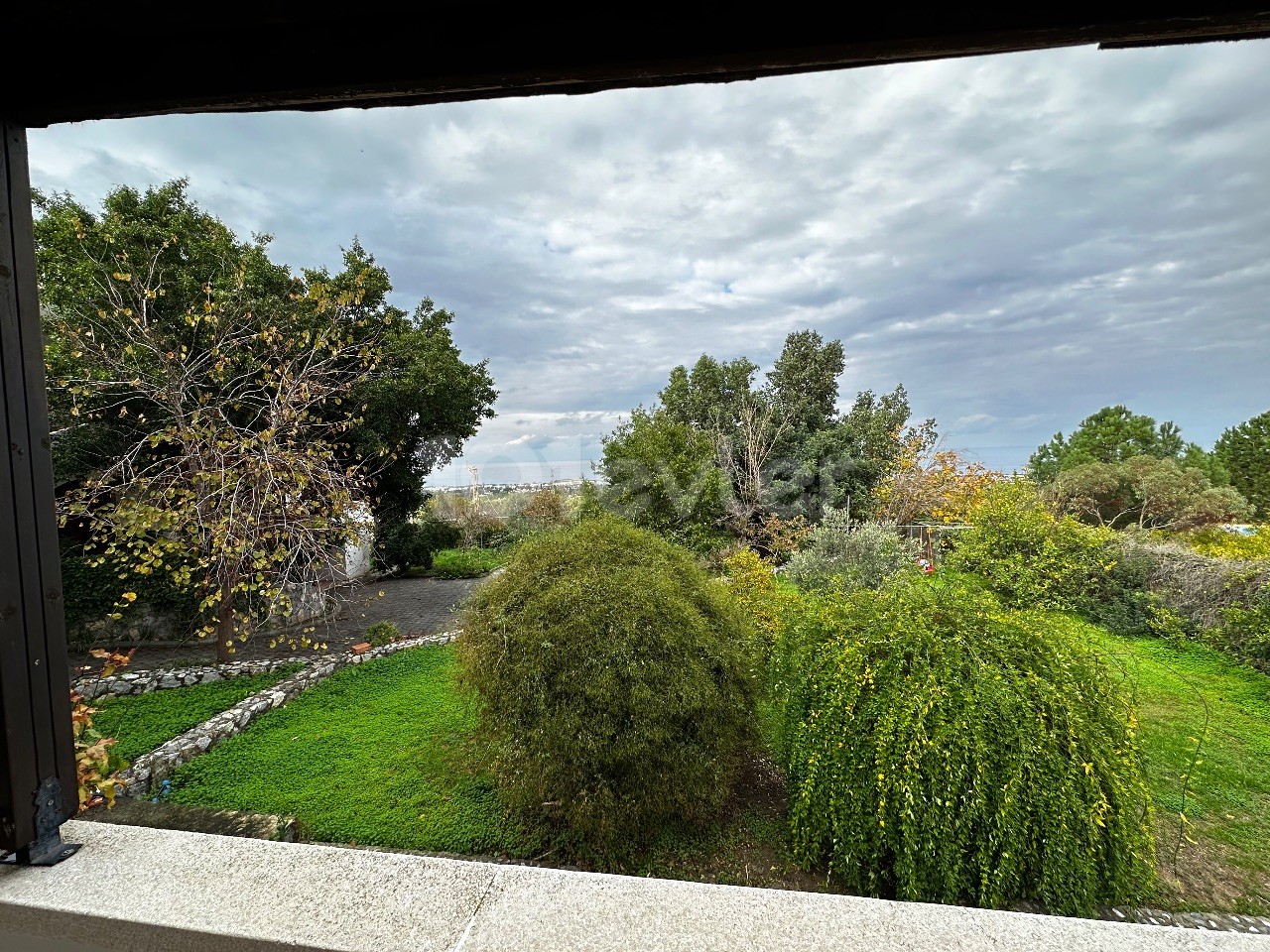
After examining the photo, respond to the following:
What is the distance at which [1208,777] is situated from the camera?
3.30 m

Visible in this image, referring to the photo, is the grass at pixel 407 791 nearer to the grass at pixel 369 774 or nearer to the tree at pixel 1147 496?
the grass at pixel 369 774

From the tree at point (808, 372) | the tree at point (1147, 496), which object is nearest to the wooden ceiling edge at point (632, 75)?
the tree at point (1147, 496)

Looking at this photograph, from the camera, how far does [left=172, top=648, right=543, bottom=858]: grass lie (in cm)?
281

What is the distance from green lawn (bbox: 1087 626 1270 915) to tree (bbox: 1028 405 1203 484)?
561 inches

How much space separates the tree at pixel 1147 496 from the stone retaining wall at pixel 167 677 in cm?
1414

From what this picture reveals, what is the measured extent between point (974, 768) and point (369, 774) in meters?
3.47

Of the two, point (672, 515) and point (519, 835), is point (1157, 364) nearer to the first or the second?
point (672, 515)

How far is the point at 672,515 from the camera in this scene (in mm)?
9781

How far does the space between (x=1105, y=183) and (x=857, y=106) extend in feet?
14.5

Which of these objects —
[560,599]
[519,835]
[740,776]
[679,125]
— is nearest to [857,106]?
[679,125]

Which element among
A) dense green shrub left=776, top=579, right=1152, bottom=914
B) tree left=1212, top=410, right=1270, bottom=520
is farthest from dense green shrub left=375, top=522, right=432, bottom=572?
tree left=1212, top=410, right=1270, bottom=520

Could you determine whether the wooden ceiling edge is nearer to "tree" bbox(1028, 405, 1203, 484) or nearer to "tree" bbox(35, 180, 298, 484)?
"tree" bbox(35, 180, 298, 484)

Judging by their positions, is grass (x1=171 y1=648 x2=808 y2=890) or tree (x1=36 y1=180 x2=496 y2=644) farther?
tree (x1=36 y1=180 x2=496 y2=644)

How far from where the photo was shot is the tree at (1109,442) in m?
17.5
